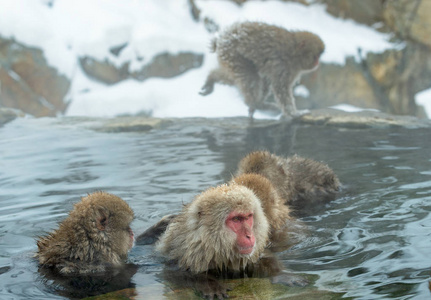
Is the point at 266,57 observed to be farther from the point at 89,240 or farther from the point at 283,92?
the point at 89,240

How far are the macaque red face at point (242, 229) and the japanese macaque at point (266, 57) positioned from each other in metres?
6.37

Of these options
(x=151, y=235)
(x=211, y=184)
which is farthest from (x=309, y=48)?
(x=151, y=235)

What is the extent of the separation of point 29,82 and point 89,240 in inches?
354

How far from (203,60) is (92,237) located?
9.29 meters

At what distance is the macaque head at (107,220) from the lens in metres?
3.66

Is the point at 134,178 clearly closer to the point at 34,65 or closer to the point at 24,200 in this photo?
the point at 24,200

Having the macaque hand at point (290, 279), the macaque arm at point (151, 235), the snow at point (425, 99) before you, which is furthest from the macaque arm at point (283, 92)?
the macaque hand at point (290, 279)

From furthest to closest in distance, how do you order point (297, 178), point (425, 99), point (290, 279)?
point (425, 99), point (297, 178), point (290, 279)

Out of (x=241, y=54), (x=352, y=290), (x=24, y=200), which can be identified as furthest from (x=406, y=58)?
(x=352, y=290)

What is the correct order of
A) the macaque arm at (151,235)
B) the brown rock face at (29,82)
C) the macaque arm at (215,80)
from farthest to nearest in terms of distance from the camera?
the brown rock face at (29,82) < the macaque arm at (215,80) < the macaque arm at (151,235)

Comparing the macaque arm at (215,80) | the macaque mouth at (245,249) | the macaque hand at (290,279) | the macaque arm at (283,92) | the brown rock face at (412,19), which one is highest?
the brown rock face at (412,19)

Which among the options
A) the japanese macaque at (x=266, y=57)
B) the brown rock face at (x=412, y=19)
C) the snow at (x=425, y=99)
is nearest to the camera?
the japanese macaque at (x=266, y=57)

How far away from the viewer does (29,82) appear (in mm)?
11914

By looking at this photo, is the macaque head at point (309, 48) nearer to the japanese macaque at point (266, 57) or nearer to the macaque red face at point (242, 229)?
the japanese macaque at point (266, 57)
